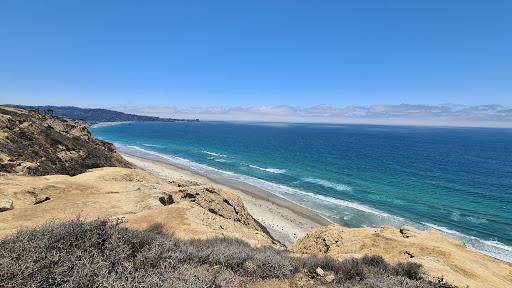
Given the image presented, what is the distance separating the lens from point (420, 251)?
13.0 m

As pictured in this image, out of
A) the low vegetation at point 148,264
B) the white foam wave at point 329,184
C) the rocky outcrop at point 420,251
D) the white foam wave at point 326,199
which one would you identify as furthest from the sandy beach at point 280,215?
the low vegetation at point 148,264

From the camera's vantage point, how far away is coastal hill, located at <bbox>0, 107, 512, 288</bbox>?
6.42 meters

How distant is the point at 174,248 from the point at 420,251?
9988mm

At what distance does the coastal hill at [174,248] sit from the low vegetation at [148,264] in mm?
25

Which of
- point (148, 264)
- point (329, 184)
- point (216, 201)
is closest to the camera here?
point (148, 264)

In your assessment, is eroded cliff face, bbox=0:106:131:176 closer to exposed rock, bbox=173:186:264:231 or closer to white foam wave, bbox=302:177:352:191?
exposed rock, bbox=173:186:264:231

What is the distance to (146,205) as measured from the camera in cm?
1634

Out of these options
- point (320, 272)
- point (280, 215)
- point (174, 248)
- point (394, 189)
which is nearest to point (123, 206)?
point (174, 248)

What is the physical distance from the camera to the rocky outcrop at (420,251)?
33.8ft

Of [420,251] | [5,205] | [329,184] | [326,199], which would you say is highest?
[5,205]

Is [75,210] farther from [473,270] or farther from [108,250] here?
[473,270]

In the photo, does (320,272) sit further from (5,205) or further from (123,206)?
(5,205)

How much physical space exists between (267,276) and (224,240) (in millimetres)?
2868

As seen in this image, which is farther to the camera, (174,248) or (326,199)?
(326,199)
